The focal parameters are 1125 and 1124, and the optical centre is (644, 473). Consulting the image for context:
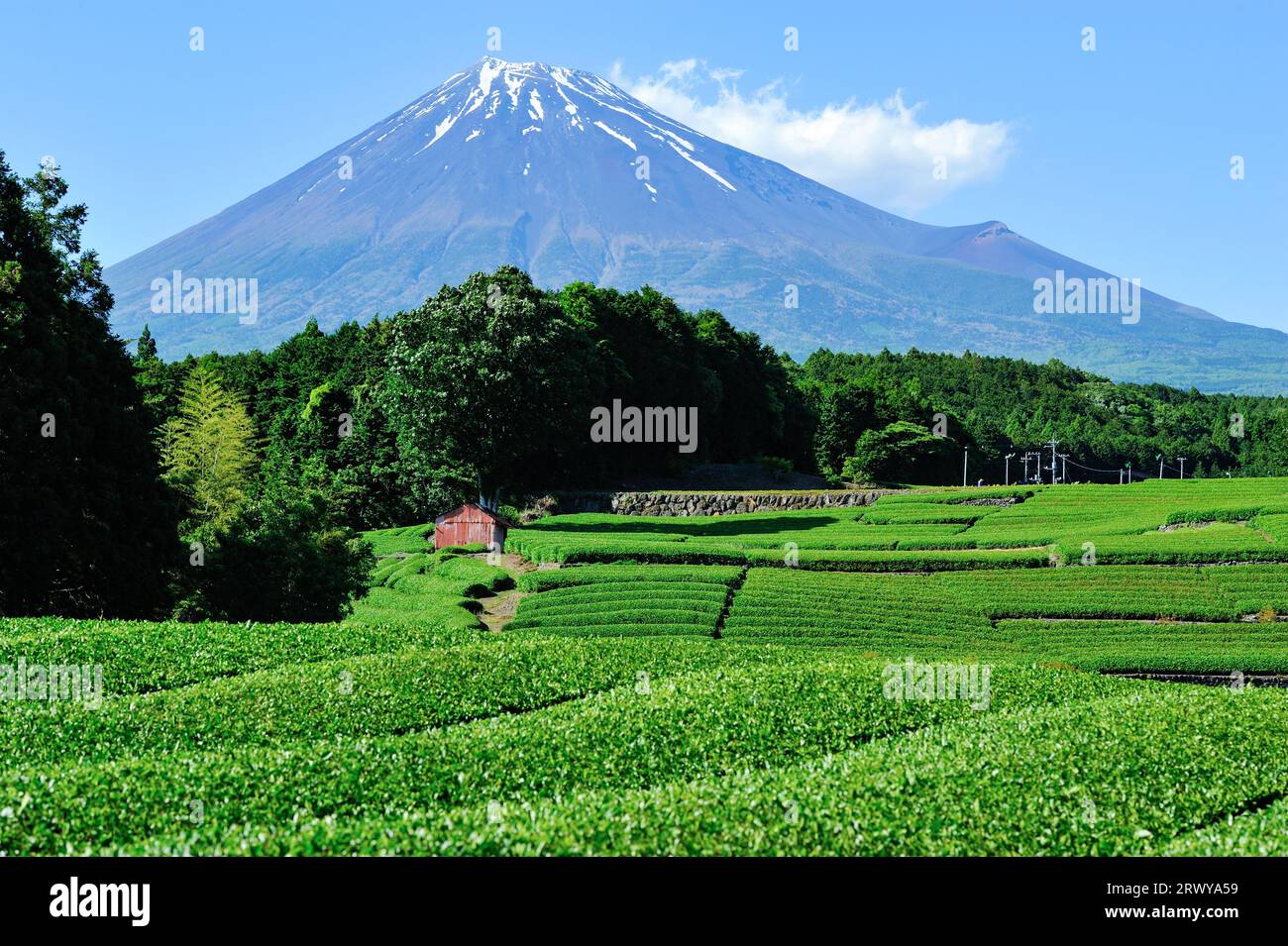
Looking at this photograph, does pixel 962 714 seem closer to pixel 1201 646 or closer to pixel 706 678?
pixel 706 678

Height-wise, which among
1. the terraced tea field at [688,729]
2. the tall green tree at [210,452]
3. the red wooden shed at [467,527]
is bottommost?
the terraced tea field at [688,729]

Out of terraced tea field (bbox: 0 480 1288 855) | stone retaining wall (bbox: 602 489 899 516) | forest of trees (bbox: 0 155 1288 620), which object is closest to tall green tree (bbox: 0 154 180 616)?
forest of trees (bbox: 0 155 1288 620)

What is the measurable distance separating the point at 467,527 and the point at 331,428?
29767 millimetres

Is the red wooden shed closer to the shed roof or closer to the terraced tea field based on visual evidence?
the shed roof

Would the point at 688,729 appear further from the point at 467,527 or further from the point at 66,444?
the point at 467,527

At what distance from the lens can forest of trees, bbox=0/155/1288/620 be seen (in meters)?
28.5

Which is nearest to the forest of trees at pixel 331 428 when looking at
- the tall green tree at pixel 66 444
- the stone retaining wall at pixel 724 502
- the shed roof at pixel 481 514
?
the tall green tree at pixel 66 444

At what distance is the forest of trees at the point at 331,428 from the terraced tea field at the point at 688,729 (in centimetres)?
546

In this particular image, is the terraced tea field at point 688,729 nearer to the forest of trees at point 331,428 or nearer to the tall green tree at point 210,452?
the forest of trees at point 331,428

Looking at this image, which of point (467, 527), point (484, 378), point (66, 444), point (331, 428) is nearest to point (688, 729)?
point (66, 444)

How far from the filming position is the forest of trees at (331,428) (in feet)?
93.6

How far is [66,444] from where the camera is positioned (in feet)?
92.9

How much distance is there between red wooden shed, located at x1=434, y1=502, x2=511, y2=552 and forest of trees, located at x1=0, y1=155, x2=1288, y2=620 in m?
2.37
